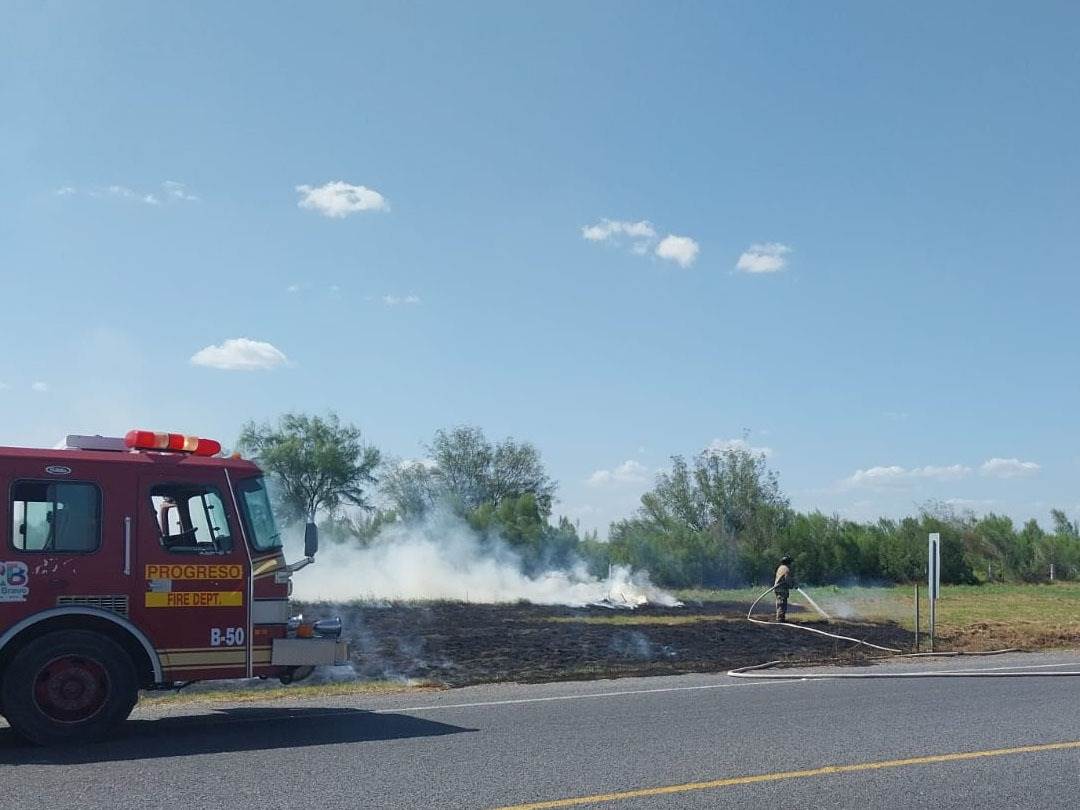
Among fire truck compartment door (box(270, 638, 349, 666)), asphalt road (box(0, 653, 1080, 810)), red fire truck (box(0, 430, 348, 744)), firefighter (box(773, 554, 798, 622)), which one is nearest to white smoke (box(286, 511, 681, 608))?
firefighter (box(773, 554, 798, 622))

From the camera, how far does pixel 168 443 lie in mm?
10281

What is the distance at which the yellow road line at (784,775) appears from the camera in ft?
23.1

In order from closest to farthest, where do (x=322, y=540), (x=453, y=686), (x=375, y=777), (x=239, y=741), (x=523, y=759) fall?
(x=375, y=777) < (x=523, y=759) < (x=239, y=741) < (x=453, y=686) < (x=322, y=540)

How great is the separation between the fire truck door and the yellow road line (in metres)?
4.29

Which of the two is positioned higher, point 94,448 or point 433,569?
point 94,448

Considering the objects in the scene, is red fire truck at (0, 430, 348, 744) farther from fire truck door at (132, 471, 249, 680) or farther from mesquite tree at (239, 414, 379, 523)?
mesquite tree at (239, 414, 379, 523)

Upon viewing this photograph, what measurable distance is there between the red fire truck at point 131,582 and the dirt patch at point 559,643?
489 centimetres

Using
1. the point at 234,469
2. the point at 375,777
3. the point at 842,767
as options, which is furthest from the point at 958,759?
the point at 234,469

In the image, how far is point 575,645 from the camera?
20156 mm

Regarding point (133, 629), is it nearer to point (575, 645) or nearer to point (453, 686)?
point (453, 686)

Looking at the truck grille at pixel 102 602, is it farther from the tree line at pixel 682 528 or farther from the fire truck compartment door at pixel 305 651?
the tree line at pixel 682 528

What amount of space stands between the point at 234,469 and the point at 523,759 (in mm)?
4062

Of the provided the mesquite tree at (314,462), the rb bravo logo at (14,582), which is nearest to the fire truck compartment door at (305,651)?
the rb bravo logo at (14,582)

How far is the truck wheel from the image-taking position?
9.17 m
